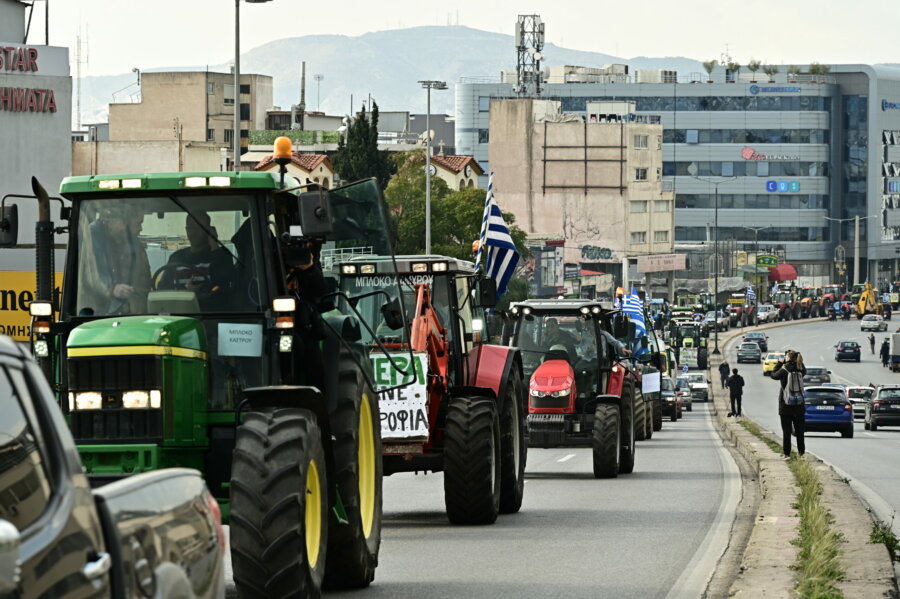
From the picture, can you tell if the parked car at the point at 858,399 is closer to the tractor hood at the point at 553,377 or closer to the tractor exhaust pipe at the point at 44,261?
the tractor hood at the point at 553,377

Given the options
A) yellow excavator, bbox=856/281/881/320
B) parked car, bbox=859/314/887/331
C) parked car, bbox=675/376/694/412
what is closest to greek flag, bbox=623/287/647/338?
parked car, bbox=675/376/694/412

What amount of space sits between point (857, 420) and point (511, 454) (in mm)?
50320

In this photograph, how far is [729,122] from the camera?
19975cm

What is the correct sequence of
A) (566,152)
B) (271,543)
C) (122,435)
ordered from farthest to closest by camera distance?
(566,152)
(122,435)
(271,543)

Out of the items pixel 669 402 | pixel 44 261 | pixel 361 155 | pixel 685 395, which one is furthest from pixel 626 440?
pixel 361 155

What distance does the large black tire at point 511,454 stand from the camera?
17.5m

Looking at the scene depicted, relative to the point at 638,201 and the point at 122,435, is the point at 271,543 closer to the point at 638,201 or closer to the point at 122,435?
the point at 122,435

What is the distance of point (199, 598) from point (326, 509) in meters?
4.18

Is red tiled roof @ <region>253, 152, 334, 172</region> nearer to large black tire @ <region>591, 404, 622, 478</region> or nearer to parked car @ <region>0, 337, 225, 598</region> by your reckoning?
large black tire @ <region>591, 404, 622, 478</region>

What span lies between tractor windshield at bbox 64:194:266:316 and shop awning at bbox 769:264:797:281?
174 m

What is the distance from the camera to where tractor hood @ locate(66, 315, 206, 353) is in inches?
372

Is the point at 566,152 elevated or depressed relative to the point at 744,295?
elevated

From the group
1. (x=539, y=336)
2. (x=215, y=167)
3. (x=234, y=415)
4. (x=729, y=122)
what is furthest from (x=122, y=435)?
(x=729, y=122)

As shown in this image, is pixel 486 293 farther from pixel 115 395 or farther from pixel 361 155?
pixel 361 155
